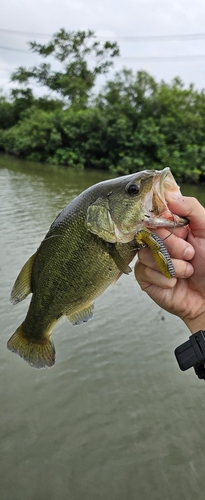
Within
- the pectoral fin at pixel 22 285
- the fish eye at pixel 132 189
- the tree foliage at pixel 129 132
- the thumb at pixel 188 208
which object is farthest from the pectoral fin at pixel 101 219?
the tree foliage at pixel 129 132

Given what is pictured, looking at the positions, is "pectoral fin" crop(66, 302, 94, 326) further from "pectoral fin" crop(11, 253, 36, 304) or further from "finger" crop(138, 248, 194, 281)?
"finger" crop(138, 248, 194, 281)

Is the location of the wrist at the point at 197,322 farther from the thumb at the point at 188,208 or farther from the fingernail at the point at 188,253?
the thumb at the point at 188,208

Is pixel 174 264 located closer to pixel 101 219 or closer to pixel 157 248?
pixel 157 248

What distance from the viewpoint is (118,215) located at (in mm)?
1903

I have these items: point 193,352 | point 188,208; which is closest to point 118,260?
point 188,208

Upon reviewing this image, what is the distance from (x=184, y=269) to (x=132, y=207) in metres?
0.46

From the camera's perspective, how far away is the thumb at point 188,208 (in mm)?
1920

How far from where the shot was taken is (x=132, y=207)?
6.18 ft

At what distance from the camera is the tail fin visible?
2.43m

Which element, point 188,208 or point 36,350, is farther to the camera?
point 36,350

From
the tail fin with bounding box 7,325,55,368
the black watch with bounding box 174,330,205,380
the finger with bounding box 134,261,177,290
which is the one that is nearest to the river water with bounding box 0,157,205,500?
the tail fin with bounding box 7,325,55,368

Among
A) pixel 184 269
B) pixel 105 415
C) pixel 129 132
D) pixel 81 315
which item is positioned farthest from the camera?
pixel 129 132

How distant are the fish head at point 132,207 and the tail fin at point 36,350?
2.94 feet

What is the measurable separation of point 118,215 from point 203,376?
104 centimetres
